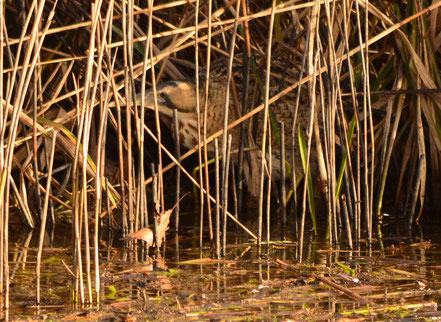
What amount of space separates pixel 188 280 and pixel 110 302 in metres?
0.38

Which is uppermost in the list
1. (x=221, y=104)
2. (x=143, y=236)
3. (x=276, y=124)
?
(x=221, y=104)

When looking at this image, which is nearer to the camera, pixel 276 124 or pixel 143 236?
pixel 143 236

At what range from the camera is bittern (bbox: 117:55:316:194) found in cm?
418

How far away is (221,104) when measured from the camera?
448 cm

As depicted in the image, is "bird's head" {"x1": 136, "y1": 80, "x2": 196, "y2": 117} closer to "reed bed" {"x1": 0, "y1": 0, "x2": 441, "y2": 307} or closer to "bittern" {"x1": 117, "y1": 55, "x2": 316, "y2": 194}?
"bittern" {"x1": 117, "y1": 55, "x2": 316, "y2": 194}

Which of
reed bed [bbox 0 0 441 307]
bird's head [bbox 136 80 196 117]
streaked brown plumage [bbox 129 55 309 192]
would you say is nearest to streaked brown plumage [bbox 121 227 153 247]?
reed bed [bbox 0 0 441 307]

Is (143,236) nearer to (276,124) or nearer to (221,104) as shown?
(276,124)

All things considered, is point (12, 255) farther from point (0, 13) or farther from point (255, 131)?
point (255, 131)

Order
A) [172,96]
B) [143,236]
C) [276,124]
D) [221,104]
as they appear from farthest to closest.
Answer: [221,104] < [172,96] < [276,124] < [143,236]

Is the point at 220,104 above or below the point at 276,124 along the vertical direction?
above

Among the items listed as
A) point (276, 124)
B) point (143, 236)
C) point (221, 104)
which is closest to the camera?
point (143, 236)

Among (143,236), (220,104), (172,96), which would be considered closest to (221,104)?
(220,104)

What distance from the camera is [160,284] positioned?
2521mm

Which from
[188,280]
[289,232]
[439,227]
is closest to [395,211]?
[439,227]
